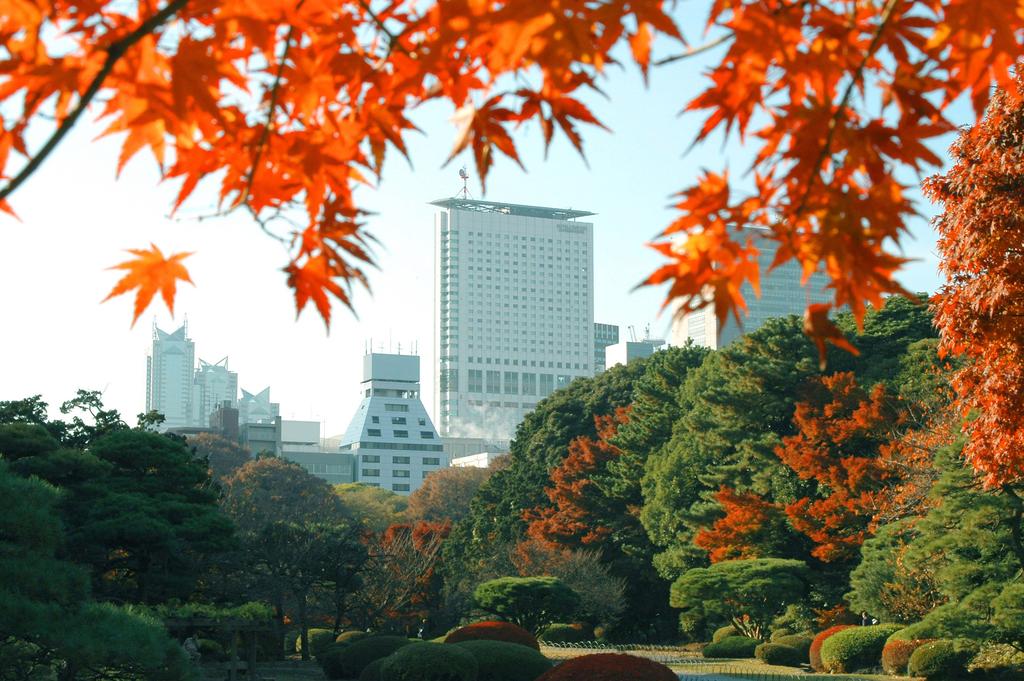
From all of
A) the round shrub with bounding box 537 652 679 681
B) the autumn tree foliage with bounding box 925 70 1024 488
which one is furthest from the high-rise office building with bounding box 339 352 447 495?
the autumn tree foliage with bounding box 925 70 1024 488

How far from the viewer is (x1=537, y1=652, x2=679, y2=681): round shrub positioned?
51.9ft

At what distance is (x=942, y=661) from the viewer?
21672mm

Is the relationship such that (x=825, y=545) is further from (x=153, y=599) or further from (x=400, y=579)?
(x=153, y=599)

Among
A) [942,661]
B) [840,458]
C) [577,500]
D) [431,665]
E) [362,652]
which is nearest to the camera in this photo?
[431,665]

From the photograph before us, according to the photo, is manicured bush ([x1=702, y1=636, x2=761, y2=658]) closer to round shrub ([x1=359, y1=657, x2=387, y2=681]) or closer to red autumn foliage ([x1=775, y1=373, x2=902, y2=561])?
red autumn foliage ([x1=775, y1=373, x2=902, y2=561])

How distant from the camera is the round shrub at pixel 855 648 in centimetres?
2533

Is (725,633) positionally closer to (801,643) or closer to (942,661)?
(801,643)

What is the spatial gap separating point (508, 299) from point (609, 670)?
17260 centimetres

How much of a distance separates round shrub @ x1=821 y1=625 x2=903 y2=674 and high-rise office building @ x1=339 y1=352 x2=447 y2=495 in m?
95.8

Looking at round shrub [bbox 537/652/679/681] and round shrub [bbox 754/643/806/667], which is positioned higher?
round shrub [bbox 537/652/679/681]

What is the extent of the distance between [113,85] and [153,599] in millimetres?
22437

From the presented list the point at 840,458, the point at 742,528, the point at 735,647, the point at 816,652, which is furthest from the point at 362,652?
the point at 840,458

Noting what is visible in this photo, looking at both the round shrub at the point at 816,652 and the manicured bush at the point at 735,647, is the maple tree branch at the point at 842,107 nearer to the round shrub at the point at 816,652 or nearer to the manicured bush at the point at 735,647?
the round shrub at the point at 816,652

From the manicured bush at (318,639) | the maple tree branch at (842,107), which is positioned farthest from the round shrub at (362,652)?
the maple tree branch at (842,107)
